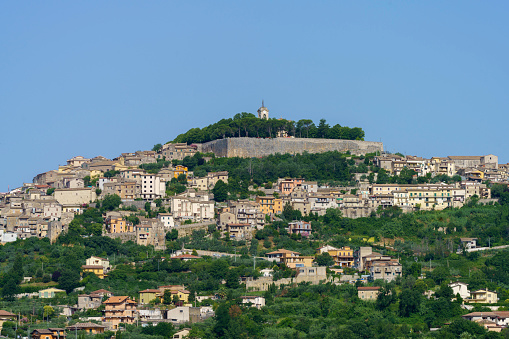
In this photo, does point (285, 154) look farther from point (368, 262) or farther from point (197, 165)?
point (368, 262)

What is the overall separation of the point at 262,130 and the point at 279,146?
2592 mm

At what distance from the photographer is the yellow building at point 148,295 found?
5803 centimetres

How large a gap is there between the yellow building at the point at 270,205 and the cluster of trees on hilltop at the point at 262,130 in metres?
16.6

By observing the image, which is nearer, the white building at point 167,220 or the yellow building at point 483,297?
the yellow building at point 483,297

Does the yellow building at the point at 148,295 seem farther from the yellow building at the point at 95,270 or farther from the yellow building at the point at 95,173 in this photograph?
the yellow building at the point at 95,173

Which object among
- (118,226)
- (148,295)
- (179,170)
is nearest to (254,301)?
(148,295)

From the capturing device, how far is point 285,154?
89562 millimetres

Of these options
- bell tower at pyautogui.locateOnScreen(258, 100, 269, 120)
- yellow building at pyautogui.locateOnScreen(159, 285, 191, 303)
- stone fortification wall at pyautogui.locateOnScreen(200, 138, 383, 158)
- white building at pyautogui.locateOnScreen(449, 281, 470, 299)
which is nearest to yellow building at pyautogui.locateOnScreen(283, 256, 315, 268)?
yellow building at pyautogui.locateOnScreen(159, 285, 191, 303)

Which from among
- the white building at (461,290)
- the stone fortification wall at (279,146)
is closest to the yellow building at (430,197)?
the stone fortification wall at (279,146)

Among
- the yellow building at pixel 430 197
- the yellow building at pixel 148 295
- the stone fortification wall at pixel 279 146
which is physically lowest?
the yellow building at pixel 148 295

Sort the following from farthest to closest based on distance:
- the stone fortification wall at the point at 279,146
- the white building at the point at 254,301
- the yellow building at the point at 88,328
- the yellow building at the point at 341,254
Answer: the stone fortification wall at the point at 279,146, the yellow building at the point at 341,254, the white building at the point at 254,301, the yellow building at the point at 88,328

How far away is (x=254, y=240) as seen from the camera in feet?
228

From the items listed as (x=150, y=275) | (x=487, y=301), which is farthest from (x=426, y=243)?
(x=150, y=275)

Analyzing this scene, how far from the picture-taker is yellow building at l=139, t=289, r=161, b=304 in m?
58.0
